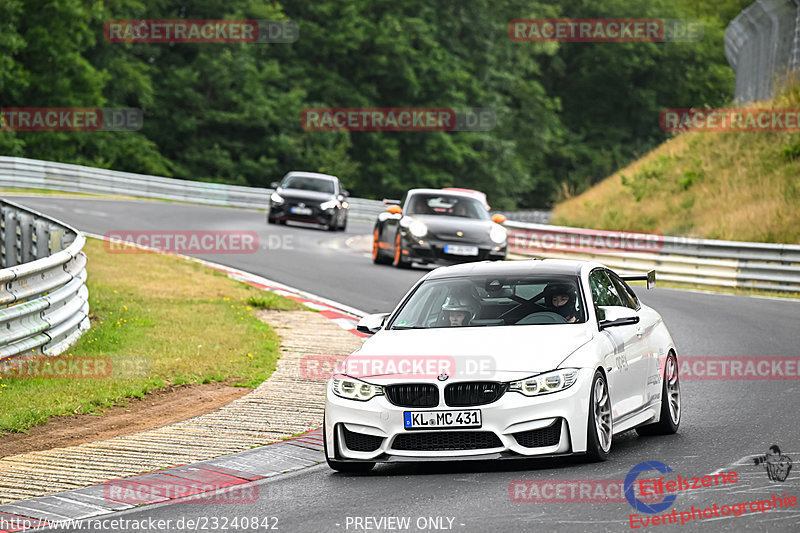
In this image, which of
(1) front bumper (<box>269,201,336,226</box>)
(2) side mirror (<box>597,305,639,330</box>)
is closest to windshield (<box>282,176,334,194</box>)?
(1) front bumper (<box>269,201,336,226</box>)

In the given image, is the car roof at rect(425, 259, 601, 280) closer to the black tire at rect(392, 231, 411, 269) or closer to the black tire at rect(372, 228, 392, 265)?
the black tire at rect(392, 231, 411, 269)

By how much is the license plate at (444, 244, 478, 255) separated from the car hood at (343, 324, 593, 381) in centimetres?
1457

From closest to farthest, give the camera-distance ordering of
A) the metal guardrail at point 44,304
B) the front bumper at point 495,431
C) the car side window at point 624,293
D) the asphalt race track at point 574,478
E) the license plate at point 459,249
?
the asphalt race track at point 574,478 < the front bumper at point 495,431 < the car side window at point 624,293 < the metal guardrail at point 44,304 < the license plate at point 459,249

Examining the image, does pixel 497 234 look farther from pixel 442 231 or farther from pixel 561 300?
pixel 561 300

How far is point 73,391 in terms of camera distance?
11320 mm

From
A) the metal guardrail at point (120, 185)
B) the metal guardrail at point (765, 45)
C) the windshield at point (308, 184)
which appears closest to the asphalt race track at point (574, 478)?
the metal guardrail at point (765, 45)

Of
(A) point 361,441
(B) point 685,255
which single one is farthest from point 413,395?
(B) point 685,255

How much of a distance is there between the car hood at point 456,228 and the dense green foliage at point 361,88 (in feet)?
105

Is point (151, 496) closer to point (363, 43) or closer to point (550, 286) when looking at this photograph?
point (550, 286)

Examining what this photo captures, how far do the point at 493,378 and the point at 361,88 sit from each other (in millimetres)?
61611

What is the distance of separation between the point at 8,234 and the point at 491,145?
5570 cm

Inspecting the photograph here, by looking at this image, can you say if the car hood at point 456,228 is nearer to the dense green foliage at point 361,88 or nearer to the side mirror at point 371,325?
the side mirror at point 371,325

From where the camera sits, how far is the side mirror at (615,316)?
30.2 ft

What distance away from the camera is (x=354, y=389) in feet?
28.3
